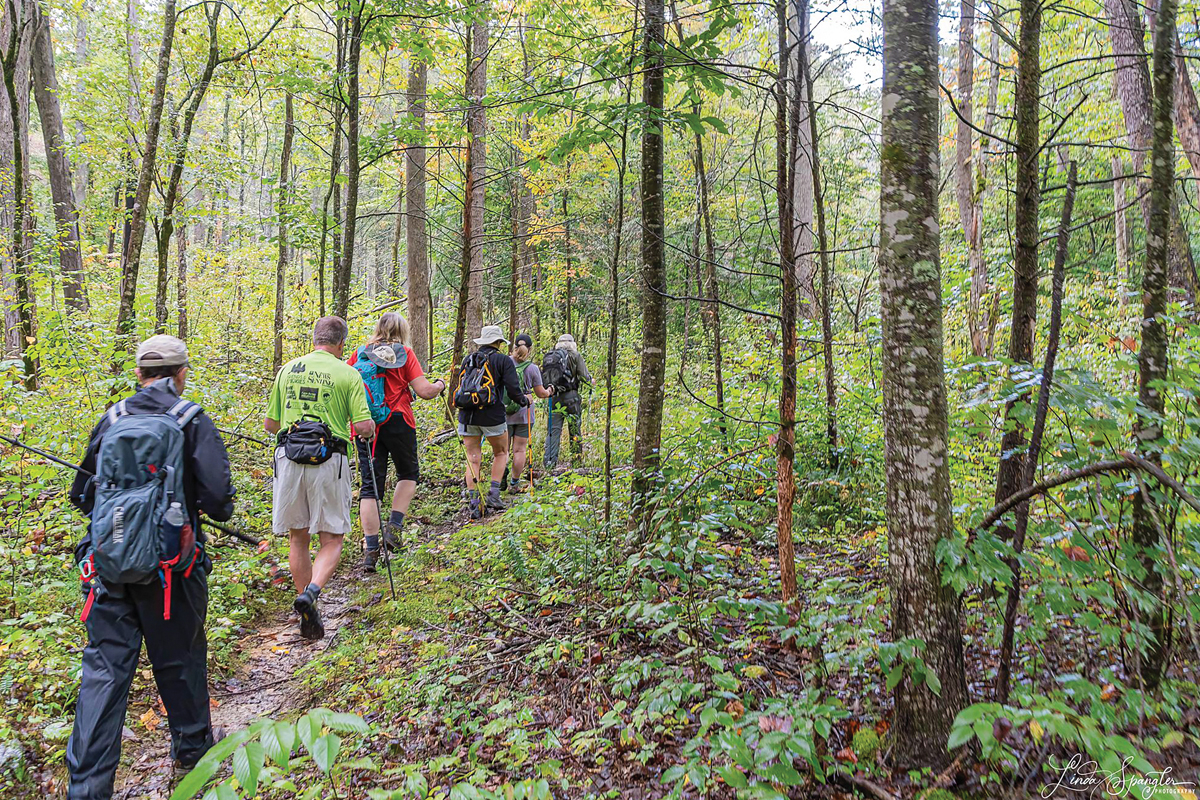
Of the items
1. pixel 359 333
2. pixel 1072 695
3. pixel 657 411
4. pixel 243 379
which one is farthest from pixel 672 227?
pixel 1072 695

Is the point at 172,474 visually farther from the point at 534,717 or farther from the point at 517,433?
the point at 517,433

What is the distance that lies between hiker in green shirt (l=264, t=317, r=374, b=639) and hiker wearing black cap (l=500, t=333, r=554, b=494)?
2.98m

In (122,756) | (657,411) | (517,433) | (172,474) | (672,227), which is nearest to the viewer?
(172,474)

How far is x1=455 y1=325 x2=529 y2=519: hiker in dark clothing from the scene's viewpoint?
745cm

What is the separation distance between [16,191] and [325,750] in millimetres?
9863

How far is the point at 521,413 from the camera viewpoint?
27.9 ft

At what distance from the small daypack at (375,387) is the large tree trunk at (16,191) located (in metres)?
3.25

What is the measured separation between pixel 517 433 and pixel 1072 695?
6.96 m

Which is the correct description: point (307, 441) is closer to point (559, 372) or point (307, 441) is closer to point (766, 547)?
point (766, 547)

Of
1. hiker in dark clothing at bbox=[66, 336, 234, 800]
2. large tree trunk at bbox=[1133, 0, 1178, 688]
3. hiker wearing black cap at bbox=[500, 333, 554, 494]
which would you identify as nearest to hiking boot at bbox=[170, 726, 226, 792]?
hiker in dark clothing at bbox=[66, 336, 234, 800]

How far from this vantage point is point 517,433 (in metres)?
8.80

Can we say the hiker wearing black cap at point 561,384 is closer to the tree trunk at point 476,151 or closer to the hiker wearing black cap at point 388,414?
the tree trunk at point 476,151
